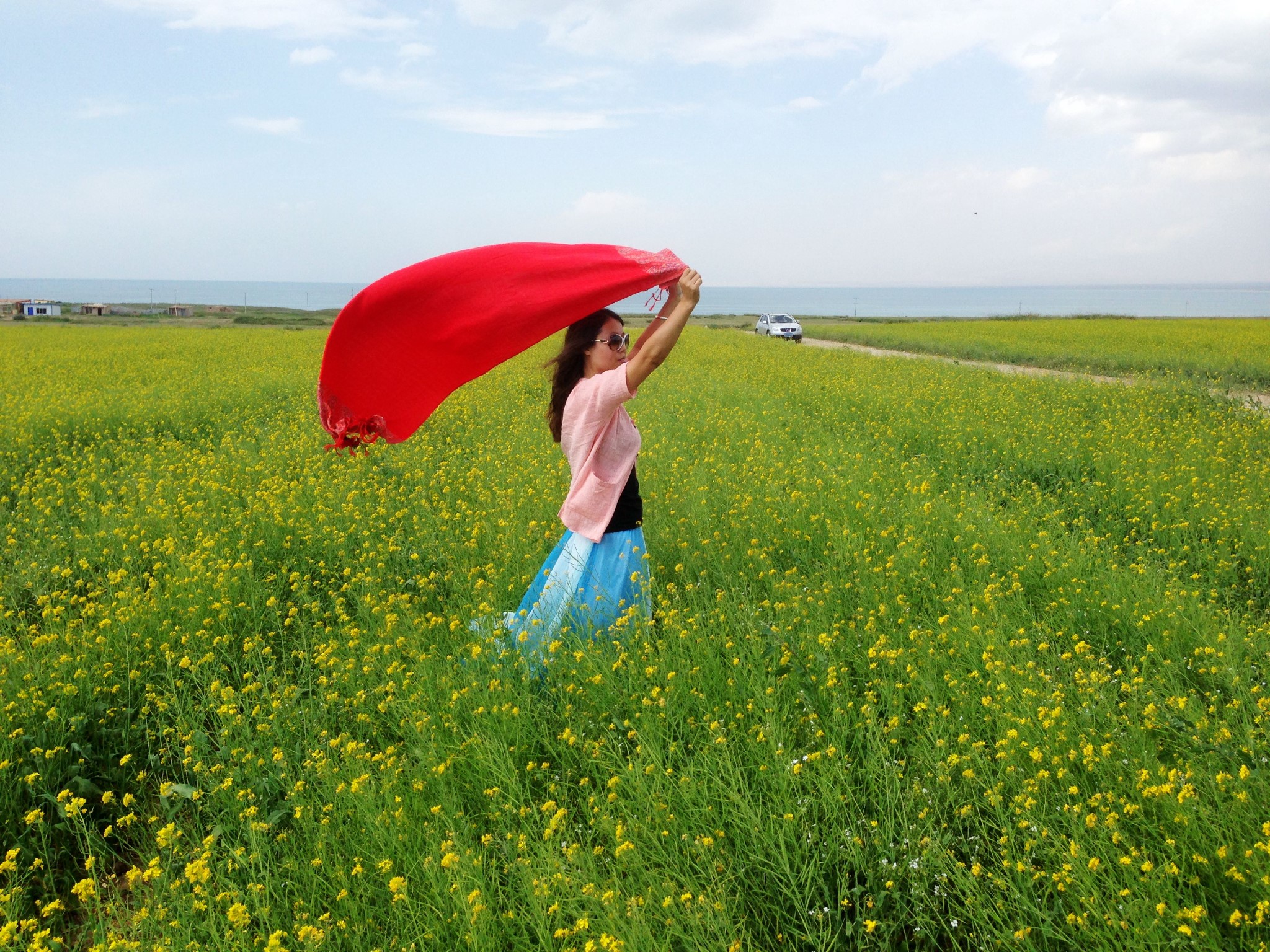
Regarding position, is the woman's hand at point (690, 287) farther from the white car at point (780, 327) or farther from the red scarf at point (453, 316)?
the white car at point (780, 327)

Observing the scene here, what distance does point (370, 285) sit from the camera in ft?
12.4

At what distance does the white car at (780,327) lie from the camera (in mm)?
31672

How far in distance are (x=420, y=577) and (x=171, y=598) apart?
121 cm

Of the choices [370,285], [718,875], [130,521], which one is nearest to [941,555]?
[718,875]

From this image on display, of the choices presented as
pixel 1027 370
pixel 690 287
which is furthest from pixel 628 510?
pixel 1027 370

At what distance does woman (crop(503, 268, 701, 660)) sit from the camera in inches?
136

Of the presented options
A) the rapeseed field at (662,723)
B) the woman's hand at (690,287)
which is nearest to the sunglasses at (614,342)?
the woman's hand at (690,287)

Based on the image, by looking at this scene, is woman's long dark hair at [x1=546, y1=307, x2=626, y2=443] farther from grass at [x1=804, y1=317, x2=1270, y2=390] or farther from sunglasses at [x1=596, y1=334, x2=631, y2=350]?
grass at [x1=804, y1=317, x2=1270, y2=390]

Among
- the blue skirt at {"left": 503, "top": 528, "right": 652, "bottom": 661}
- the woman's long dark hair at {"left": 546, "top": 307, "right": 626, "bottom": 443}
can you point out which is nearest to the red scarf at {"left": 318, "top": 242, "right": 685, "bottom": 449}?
the woman's long dark hair at {"left": 546, "top": 307, "right": 626, "bottom": 443}

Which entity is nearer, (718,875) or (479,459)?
(718,875)

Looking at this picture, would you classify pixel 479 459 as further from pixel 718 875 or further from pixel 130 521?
pixel 718 875

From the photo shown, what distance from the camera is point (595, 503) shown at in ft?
11.6

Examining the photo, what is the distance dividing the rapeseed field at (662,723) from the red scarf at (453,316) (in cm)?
100

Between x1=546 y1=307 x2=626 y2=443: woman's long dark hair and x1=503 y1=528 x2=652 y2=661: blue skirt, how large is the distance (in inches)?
19.9
